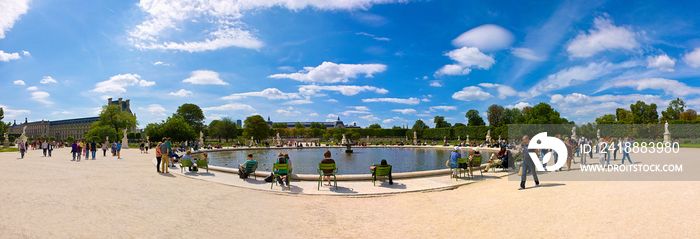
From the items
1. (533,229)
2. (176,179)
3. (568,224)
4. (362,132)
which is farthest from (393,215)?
(362,132)

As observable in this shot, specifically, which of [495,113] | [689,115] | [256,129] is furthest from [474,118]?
[256,129]

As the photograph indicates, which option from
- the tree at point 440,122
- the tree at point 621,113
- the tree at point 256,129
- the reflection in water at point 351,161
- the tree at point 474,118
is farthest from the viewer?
the tree at point 440,122

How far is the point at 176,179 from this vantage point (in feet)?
34.1

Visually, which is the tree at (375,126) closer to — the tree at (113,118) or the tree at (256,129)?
the tree at (256,129)

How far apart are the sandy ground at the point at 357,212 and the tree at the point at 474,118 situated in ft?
252

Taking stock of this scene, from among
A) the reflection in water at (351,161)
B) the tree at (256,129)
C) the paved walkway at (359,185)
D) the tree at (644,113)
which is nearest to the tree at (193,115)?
the tree at (256,129)

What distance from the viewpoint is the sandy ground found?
4.82 metres

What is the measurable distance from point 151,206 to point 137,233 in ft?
6.30

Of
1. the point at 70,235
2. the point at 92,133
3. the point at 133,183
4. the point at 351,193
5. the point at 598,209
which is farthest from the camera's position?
the point at 92,133

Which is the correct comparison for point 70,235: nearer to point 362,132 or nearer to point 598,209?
point 598,209

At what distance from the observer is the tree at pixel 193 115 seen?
207 feet

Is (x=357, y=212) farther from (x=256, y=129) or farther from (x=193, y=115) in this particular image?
(x=193, y=115)

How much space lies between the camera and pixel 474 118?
81.5 m

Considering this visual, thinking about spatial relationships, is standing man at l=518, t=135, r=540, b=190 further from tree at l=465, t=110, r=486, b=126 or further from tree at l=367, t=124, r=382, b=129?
tree at l=367, t=124, r=382, b=129
